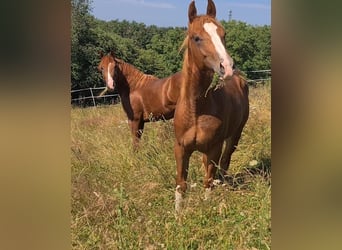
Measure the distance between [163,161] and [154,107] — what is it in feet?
0.73

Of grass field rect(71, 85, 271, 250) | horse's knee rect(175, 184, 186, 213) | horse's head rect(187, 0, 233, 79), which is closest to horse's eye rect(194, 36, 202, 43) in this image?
horse's head rect(187, 0, 233, 79)

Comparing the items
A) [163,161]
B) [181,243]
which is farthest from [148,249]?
[163,161]

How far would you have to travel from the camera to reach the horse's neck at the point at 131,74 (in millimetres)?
1223

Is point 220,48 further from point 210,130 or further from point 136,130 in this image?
point 136,130

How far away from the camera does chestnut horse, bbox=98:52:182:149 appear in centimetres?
121

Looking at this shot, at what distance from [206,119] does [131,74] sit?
11.3 inches

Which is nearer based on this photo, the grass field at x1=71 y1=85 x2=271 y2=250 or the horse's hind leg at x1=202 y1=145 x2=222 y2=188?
the grass field at x1=71 y1=85 x2=271 y2=250

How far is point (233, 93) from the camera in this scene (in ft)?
4.01

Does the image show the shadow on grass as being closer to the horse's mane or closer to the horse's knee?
the horse's knee

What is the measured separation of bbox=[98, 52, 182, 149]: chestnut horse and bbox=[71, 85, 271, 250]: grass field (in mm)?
38

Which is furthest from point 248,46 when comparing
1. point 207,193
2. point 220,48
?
point 207,193

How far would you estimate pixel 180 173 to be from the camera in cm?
127

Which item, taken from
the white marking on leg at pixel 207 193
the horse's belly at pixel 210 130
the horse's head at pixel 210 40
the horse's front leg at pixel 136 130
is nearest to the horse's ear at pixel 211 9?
the horse's head at pixel 210 40
